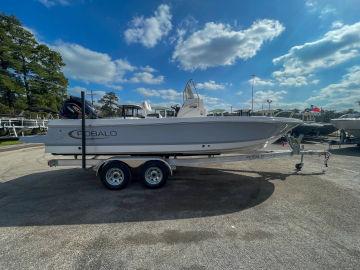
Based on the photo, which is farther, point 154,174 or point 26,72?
point 26,72

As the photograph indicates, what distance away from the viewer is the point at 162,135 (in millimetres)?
4836

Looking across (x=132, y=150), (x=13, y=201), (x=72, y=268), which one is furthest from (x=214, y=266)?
(x=13, y=201)

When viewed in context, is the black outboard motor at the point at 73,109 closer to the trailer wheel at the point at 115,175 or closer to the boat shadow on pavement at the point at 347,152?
the trailer wheel at the point at 115,175

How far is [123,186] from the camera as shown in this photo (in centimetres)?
486

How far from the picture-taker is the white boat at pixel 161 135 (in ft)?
15.7

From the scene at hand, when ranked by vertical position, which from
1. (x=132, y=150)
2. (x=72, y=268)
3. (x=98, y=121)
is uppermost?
(x=98, y=121)

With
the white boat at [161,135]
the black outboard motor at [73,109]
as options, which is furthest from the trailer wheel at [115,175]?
the black outboard motor at [73,109]

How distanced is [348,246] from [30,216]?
4.69m

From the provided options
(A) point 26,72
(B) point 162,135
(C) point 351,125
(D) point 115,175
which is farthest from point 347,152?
(A) point 26,72

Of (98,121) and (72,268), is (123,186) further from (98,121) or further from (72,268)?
(72,268)

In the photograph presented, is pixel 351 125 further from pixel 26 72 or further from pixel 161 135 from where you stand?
pixel 26 72

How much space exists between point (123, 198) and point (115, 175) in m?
0.74

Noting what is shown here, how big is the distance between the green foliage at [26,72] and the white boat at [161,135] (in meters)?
20.9

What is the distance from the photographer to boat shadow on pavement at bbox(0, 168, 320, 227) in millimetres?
3623
